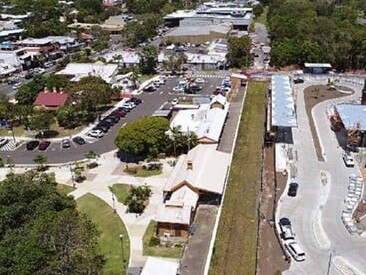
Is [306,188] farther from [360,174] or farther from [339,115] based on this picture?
[339,115]

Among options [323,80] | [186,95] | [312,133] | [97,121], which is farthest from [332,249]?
[323,80]

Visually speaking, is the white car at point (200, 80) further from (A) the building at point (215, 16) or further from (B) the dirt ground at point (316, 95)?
(A) the building at point (215, 16)

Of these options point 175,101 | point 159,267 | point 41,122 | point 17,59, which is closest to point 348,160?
point 159,267

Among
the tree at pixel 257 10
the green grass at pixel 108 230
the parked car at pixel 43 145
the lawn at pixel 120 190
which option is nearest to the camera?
the green grass at pixel 108 230

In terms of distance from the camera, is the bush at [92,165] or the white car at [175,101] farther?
the white car at [175,101]

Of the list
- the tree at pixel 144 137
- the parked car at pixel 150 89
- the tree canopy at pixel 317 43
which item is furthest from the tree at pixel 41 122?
the tree canopy at pixel 317 43

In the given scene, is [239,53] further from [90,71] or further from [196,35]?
[90,71]

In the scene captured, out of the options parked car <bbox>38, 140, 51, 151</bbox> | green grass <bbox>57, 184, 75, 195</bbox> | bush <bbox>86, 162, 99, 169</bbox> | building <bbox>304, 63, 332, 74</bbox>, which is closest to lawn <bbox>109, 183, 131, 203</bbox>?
green grass <bbox>57, 184, 75, 195</bbox>
